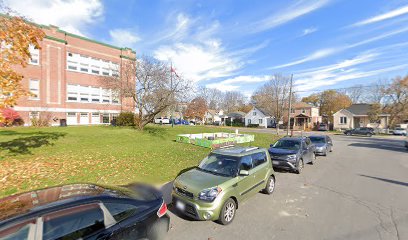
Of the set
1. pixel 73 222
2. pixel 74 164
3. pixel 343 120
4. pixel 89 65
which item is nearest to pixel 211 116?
pixel 343 120

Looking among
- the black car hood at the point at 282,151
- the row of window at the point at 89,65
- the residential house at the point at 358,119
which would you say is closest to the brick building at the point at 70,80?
the row of window at the point at 89,65

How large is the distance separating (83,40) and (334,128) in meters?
55.6

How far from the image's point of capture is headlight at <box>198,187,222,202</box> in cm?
467

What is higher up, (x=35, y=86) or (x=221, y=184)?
(x=35, y=86)

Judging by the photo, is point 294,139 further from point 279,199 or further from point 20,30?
point 20,30

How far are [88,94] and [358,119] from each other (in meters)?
57.6

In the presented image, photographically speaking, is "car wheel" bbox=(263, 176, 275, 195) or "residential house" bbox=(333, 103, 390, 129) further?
"residential house" bbox=(333, 103, 390, 129)

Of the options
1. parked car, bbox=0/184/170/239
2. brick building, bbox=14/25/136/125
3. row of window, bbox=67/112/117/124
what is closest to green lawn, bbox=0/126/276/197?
parked car, bbox=0/184/170/239

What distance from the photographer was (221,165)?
5.89 metres

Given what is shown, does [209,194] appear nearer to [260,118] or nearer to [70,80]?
[70,80]

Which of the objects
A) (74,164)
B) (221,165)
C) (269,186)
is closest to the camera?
(221,165)

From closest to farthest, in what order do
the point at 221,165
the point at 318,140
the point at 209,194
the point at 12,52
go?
the point at 209,194 → the point at 221,165 → the point at 12,52 → the point at 318,140

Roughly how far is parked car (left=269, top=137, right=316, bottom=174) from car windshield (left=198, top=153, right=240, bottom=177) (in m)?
4.71

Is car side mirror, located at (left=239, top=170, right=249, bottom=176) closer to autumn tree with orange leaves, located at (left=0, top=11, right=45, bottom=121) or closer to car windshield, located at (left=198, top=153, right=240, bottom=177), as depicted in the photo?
car windshield, located at (left=198, top=153, right=240, bottom=177)
